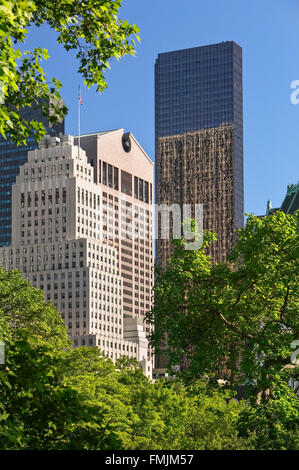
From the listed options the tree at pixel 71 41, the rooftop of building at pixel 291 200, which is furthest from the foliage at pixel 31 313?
the rooftop of building at pixel 291 200

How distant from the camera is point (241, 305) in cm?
4391

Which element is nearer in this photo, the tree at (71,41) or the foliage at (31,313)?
the tree at (71,41)

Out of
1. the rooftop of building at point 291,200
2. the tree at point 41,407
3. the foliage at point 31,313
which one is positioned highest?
Answer: the rooftop of building at point 291,200

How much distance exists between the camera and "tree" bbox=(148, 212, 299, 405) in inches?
1649

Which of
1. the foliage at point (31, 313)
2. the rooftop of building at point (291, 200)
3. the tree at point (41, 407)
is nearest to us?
the tree at point (41, 407)

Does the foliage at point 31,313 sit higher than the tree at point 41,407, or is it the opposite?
the foliage at point 31,313

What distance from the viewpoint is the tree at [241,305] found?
41.9m
